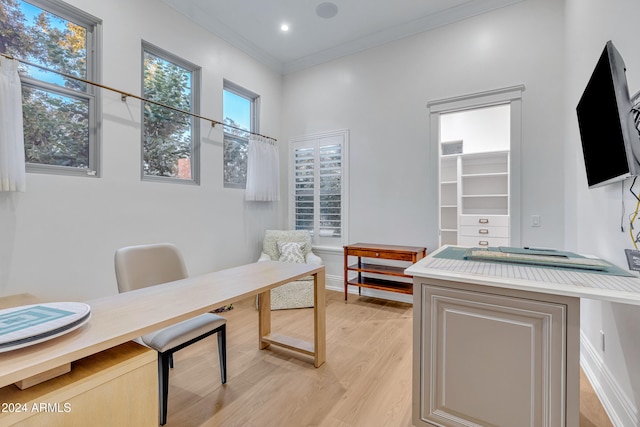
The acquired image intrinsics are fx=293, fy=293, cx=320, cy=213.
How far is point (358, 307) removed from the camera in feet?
11.3

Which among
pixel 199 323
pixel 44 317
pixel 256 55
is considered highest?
pixel 256 55

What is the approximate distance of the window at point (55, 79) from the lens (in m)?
2.17

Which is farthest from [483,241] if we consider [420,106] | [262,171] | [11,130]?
[11,130]

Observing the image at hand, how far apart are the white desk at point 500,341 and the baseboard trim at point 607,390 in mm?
526

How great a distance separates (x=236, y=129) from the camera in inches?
151

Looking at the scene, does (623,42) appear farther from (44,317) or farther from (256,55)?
(256,55)

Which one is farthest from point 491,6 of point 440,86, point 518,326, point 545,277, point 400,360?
point 400,360

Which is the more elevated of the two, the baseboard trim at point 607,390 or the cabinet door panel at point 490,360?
the cabinet door panel at point 490,360

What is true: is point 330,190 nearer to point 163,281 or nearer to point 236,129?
point 236,129

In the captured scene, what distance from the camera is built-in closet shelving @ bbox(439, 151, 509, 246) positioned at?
14.3ft

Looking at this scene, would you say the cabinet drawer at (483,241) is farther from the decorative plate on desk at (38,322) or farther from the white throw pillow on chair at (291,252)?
the decorative plate on desk at (38,322)

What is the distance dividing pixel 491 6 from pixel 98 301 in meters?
4.22

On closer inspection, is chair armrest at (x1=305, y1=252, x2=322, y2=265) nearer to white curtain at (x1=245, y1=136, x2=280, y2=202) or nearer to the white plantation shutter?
the white plantation shutter

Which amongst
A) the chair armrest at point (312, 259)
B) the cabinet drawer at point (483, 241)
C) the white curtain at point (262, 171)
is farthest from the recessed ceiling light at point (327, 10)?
the cabinet drawer at point (483, 241)
